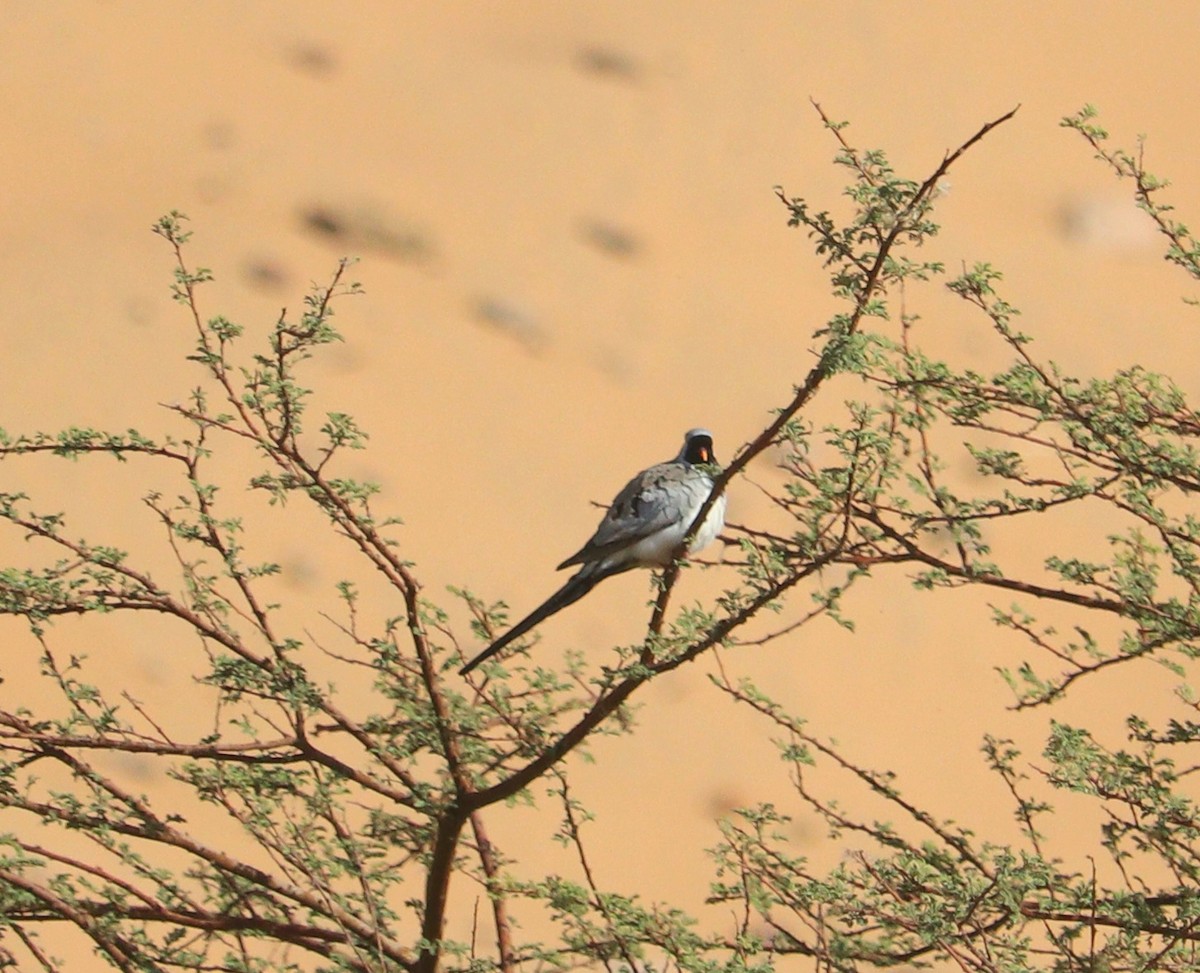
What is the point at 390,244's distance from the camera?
15.0 metres

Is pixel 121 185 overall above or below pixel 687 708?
above

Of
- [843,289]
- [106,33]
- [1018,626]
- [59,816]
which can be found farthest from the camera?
[106,33]

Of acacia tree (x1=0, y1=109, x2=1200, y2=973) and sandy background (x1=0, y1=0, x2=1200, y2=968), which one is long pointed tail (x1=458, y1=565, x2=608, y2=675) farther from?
sandy background (x1=0, y1=0, x2=1200, y2=968)

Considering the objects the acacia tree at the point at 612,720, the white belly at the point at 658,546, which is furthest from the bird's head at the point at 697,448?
the acacia tree at the point at 612,720

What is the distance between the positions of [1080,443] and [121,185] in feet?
38.5

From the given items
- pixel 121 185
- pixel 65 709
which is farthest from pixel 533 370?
pixel 65 709

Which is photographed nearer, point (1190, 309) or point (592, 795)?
point (592, 795)

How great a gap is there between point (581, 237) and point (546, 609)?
37.6 ft

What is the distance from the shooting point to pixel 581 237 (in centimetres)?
1557

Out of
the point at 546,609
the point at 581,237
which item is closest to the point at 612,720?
the point at 546,609

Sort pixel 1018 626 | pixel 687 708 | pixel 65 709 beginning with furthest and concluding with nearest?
pixel 687 708 < pixel 65 709 < pixel 1018 626

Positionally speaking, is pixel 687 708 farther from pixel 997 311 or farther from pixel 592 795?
pixel 997 311

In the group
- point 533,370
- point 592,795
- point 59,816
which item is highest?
point 533,370

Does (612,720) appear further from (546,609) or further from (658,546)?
(658,546)
